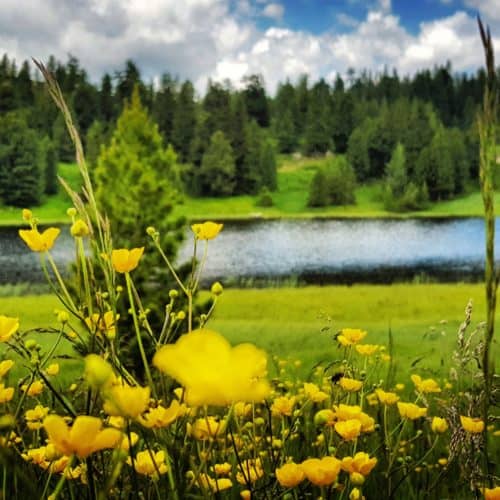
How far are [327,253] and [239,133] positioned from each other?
117 ft

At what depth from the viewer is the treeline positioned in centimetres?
5422

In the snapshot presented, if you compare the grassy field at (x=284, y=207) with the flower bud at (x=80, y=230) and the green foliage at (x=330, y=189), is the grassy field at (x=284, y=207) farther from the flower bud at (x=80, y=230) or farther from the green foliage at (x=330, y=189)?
the flower bud at (x=80, y=230)

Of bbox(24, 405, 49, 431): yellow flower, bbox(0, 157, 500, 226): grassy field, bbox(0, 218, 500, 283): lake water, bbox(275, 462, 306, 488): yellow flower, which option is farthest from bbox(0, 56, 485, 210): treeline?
bbox(275, 462, 306, 488): yellow flower

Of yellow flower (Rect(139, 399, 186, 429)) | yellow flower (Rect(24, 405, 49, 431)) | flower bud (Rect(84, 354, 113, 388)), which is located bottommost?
yellow flower (Rect(24, 405, 49, 431))

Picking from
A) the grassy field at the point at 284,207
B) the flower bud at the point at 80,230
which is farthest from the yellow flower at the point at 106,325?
the grassy field at the point at 284,207

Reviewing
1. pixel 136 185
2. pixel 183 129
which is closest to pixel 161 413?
pixel 136 185

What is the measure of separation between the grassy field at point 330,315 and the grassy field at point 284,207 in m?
32.2

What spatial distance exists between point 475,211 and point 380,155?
17.5 meters

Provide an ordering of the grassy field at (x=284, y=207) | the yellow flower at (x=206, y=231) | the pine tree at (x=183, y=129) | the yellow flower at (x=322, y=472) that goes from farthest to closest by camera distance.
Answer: the pine tree at (x=183, y=129) → the grassy field at (x=284, y=207) → the yellow flower at (x=206, y=231) → the yellow flower at (x=322, y=472)

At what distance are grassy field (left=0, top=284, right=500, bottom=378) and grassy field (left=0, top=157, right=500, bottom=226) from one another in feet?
106

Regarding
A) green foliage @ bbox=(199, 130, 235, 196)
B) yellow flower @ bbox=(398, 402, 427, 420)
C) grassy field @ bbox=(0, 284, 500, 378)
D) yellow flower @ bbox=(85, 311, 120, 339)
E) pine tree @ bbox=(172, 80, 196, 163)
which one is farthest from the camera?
pine tree @ bbox=(172, 80, 196, 163)

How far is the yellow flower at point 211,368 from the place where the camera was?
393mm

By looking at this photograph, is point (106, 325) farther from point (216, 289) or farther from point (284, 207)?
point (284, 207)

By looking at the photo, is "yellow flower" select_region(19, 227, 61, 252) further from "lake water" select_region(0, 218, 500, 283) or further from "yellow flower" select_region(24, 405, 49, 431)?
"lake water" select_region(0, 218, 500, 283)
